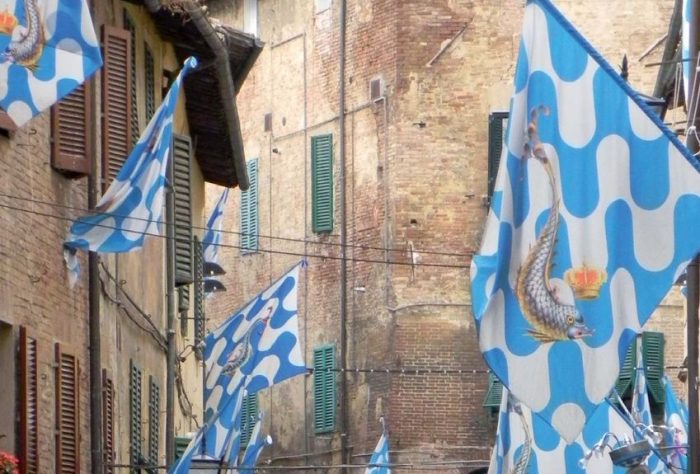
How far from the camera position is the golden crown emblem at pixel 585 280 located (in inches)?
549

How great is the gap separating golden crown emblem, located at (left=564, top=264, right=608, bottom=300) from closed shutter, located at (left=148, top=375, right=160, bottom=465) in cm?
988

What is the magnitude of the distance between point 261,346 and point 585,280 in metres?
9.88

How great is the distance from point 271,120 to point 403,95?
3331mm

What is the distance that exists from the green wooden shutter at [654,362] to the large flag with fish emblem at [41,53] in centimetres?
2292

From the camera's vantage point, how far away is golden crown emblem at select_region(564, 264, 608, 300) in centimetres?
1395

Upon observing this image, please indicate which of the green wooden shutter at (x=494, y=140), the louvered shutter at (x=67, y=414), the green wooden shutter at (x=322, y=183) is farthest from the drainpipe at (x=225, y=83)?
the green wooden shutter at (x=322, y=183)

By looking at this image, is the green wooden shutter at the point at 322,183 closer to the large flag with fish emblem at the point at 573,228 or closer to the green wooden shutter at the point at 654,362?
the green wooden shutter at the point at 654,362

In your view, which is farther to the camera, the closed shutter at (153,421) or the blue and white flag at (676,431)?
the closed shutter at (153,421)

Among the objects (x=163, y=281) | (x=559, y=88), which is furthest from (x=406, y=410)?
(x=559, y=88)

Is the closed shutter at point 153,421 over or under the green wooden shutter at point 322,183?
under

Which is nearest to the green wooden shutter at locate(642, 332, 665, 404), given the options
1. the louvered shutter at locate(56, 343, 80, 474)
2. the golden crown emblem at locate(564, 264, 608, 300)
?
the louvered shutter at locate(56, 343, 80, 474)

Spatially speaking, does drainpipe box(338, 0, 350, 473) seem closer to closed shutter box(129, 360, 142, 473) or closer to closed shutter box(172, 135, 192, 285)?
closed shutter box(172, 135, 192, 285)

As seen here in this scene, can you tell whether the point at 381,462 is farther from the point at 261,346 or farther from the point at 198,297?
the point at 261,346

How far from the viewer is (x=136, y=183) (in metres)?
18.1
